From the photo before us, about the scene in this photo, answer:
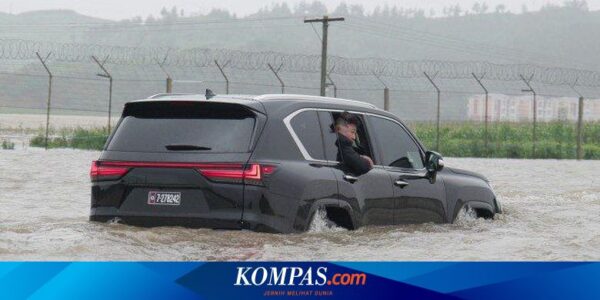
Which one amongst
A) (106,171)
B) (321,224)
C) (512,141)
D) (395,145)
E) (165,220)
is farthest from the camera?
(512,141)

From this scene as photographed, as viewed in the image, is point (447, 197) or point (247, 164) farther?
point (447, 197)

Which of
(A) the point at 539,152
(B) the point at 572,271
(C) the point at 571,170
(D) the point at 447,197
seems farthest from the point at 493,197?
(A) the point at 539,152

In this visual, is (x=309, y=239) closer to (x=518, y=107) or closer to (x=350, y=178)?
(x=350, y=178)

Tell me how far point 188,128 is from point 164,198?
567 mm

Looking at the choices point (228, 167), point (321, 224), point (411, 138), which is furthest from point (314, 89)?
point (228, 167)

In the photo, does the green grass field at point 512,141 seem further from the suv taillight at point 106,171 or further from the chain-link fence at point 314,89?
the suv taillight at point 106,171

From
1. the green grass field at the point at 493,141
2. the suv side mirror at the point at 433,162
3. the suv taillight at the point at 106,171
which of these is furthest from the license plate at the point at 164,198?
the green grass field at the point at 493,141

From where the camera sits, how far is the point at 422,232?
11305mm

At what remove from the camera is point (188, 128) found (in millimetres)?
9578

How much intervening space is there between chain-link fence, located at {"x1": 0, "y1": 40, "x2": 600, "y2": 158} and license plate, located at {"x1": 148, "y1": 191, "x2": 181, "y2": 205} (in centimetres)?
1481

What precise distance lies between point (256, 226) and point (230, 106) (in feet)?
3.23

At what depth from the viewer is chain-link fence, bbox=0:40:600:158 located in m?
34.8

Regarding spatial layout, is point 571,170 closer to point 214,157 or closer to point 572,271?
point 214,157

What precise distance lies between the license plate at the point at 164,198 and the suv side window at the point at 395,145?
7.58 feet
